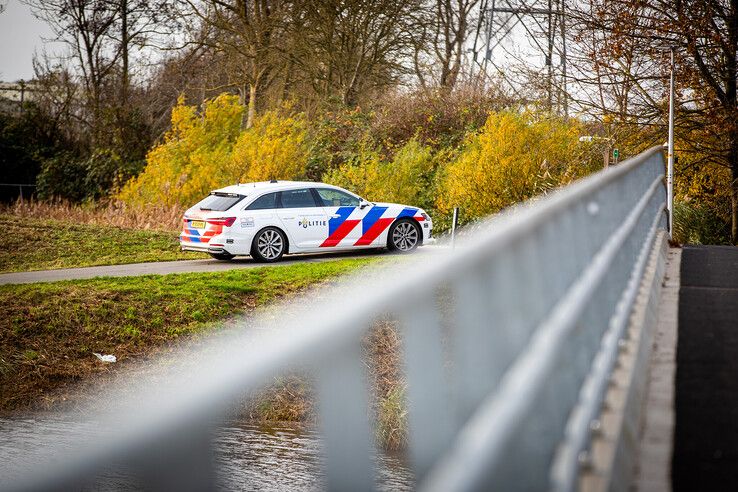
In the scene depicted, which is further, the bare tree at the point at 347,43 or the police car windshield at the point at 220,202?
the bare tree at the point at 347,43

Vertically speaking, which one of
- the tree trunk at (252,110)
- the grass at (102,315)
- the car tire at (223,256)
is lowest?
the grass at (102,315)

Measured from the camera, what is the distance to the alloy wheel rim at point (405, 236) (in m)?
21.1

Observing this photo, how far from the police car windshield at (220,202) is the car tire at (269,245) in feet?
2.58

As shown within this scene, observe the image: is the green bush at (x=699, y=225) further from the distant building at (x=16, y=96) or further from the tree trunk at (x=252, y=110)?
the distant building at (x=16, y=96)

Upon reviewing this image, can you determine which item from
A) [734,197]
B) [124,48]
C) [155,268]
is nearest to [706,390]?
[155,268]

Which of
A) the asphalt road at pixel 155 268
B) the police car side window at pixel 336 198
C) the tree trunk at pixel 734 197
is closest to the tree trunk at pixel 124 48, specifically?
the asphalt road at pixel 155 268

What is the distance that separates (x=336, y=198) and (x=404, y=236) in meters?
1.76

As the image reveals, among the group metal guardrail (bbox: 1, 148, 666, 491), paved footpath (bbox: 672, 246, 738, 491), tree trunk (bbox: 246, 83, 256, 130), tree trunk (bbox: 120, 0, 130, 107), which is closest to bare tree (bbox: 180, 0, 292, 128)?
tree trunk (bbox: 246, 83, 256, 130)

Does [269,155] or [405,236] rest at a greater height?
[269,155]

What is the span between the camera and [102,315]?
Result: 16.5 m

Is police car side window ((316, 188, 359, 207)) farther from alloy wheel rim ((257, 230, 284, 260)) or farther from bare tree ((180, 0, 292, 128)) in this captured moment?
bare tree ((180, 0, 292, 128))

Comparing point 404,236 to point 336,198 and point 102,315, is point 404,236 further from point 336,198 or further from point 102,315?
point 102,315

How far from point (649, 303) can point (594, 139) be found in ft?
62.0

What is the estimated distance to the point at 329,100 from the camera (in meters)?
36.1
